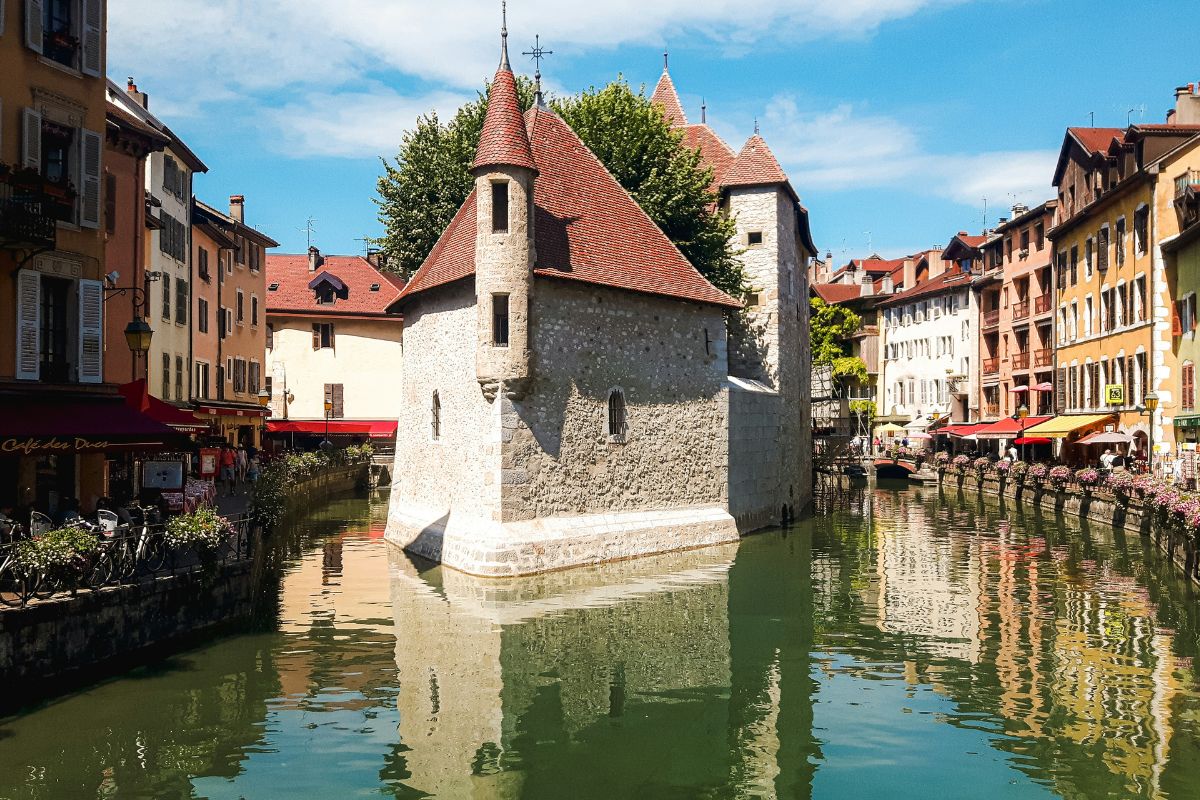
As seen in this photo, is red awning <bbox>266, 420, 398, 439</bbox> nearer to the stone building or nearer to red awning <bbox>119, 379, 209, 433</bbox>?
the stone building

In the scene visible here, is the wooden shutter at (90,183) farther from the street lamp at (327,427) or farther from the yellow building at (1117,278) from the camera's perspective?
the street lamp at (327,427)

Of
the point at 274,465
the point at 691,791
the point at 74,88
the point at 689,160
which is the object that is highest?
the point at 689,160

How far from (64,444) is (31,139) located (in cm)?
537

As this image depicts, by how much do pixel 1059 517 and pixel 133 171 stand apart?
31.6 meters

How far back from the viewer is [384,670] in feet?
51.0

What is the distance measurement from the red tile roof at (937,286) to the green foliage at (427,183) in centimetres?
3685

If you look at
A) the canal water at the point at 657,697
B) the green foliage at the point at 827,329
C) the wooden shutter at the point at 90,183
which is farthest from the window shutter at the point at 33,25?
the green foliage at the point at 827,329

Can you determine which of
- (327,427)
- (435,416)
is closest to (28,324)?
(435,416)

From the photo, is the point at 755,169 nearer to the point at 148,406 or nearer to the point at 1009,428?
the point at 1009,428

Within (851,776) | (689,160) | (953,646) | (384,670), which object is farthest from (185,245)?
(851,776)

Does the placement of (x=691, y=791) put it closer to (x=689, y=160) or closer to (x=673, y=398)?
(x=673, y=398)

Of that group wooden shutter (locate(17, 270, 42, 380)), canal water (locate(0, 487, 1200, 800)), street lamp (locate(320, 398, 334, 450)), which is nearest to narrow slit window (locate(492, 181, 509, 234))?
canal water (locate(0, 487, 1200, 800))

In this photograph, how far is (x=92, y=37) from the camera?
730 inches

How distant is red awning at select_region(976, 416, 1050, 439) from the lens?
45628mm
